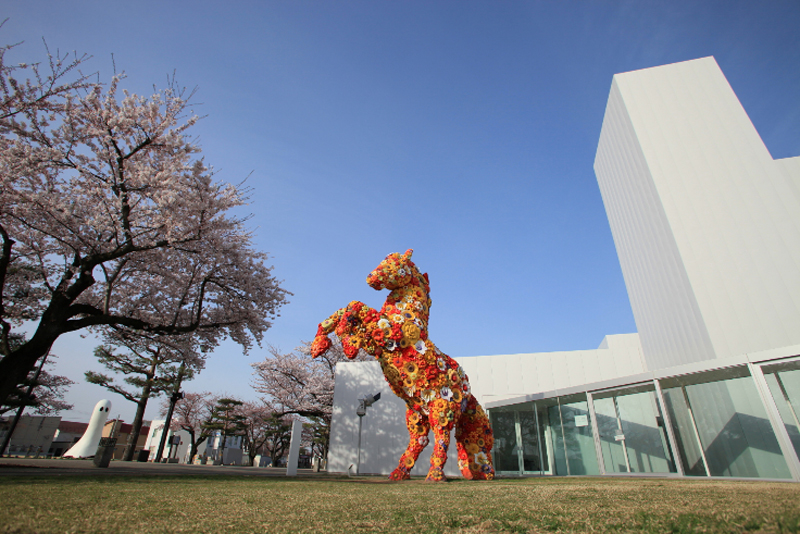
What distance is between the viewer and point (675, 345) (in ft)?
50.5

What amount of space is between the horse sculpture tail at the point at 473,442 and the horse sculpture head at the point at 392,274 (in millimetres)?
3201

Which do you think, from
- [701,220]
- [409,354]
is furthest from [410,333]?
[701,220]

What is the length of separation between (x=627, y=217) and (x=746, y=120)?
5.91 meters

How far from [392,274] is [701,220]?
538 inches

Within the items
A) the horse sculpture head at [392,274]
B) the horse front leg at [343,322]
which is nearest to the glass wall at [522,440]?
the horse sculpture head at [392,274]

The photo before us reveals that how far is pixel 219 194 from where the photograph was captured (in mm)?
11352

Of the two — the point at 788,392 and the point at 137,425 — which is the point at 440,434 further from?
the point at 137,425

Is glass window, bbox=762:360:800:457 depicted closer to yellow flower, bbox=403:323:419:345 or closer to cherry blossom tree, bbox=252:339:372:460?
yellow flower, bbox=403:323:419:345

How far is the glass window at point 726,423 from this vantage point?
25.0 ft

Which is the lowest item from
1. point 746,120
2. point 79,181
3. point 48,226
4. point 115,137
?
point 48,226

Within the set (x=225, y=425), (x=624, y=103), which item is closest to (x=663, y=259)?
(x=624, y=103)

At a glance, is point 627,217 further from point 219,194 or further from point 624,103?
point 219,194

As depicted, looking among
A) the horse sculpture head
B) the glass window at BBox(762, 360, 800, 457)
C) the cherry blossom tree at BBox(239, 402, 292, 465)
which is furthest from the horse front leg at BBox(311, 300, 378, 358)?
the cherry blossom tree at BBox(239, 402, 292, 465)

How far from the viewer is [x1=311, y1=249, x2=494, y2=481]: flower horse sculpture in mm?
7961
